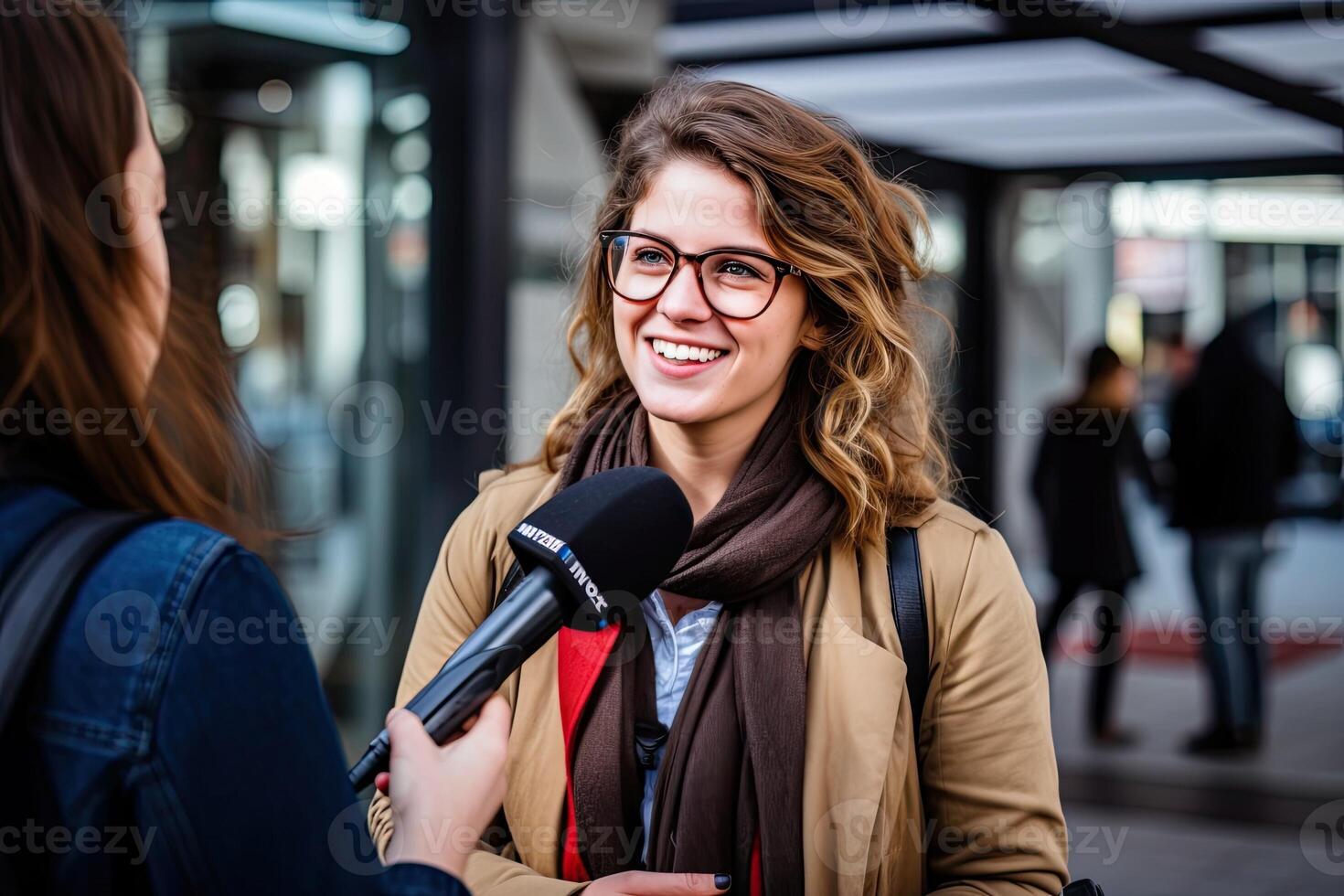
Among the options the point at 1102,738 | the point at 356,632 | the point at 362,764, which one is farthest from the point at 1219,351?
the point at 362,764

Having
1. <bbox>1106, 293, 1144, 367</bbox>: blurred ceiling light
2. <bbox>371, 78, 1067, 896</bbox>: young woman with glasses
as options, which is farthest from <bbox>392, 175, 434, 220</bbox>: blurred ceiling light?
<bbox>1106, 293, 1144, 367</bbox>: blurred ceiling light

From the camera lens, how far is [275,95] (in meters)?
4.92

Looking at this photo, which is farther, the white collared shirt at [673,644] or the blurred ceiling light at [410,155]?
the blurred ceiling light at [410,155]

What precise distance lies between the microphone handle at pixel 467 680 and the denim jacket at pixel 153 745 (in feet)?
0.33

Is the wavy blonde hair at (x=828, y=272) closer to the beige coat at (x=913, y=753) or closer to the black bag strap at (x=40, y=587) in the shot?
the beige coat at (x=913, y=753)

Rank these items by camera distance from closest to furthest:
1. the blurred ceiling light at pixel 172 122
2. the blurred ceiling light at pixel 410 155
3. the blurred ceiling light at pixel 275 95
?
the blurred ceiling light at pixel 172 122 < the blurred ceiling light at pixel 275 95 < the blurred ceiling light at pixel 410 155

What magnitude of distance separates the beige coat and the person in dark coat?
4.96 meters

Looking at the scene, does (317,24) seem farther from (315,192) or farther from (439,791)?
(439,791)

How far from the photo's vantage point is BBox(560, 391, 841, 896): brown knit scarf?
1.83 metres

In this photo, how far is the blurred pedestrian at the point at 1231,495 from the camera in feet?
21.1

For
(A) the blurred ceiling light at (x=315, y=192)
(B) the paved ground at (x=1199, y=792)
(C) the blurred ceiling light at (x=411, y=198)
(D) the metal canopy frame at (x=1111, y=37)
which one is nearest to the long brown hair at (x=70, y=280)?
(D) the metal canopy frame at (x=1111, y=37)

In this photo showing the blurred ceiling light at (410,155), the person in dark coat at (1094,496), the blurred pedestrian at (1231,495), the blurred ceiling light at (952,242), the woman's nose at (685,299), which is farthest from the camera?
the blurred ceiling light at (952,242)

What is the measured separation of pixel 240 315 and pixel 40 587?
3860 mm

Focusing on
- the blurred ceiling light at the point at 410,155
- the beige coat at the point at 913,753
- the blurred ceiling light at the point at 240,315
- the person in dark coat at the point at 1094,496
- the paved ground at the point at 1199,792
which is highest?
the blurred ceiling light at the point at 410,155
